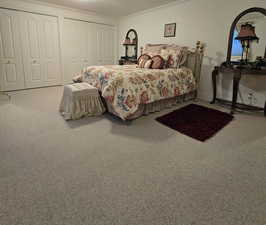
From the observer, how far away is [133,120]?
283 cm

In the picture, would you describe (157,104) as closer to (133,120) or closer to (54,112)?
(133,120)

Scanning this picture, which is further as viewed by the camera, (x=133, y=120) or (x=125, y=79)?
(x=133, y=120)

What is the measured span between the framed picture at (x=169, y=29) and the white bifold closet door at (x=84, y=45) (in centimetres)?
237

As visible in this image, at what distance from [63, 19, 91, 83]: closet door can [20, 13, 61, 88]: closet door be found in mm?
298

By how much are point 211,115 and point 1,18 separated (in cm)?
525

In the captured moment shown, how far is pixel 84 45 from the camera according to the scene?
18.6 feet

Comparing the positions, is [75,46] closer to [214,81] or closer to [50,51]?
[50,51]

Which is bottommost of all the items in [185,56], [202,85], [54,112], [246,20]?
[54,112]

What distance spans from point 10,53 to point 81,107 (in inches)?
123

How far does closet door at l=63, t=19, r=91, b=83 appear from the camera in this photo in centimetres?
522

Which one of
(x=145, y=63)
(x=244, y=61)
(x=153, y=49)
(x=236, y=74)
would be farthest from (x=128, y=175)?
(x=153, y=49)

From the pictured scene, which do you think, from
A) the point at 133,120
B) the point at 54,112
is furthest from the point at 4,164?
the point at 133,120

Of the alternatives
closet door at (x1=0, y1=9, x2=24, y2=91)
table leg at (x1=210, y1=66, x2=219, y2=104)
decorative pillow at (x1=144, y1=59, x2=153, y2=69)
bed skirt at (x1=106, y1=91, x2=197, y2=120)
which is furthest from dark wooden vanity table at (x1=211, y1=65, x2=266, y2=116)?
closet door at (x1=0, y1=9, x2=24, y2=91)

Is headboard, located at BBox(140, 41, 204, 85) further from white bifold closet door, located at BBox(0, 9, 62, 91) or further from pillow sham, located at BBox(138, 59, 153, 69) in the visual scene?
white bifold closet door, located at BBox(0, 9, 62, 91)
